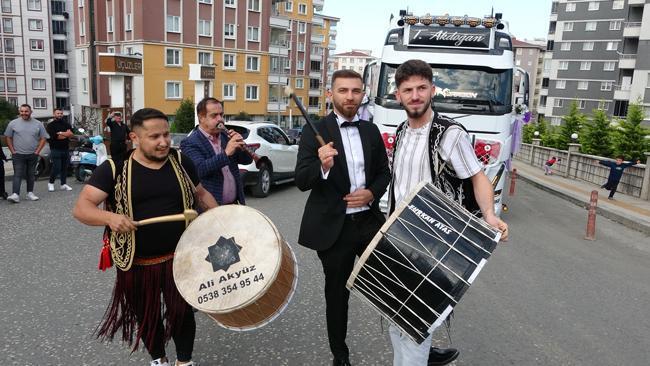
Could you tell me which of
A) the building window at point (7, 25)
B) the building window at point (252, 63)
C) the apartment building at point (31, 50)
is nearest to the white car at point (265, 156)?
the building window at point (252, 63)

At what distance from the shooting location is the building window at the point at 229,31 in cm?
4361

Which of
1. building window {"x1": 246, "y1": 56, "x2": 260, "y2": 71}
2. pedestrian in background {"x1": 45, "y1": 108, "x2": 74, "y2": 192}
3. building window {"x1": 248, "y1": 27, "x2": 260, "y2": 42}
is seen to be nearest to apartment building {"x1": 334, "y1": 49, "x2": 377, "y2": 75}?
building window {"x1": 248, "y1": 27, "x2": 260, "y2": 42}

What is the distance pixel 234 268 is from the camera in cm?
273

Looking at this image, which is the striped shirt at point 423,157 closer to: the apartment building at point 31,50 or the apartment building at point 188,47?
the apartment building at point 188,47

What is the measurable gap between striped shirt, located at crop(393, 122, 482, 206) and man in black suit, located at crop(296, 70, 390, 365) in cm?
24

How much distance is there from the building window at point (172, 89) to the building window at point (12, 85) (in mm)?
32987

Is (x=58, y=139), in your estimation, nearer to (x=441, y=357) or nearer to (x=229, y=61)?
(x=441, y=357)

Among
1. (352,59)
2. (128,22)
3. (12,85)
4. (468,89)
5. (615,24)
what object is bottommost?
(12,85)

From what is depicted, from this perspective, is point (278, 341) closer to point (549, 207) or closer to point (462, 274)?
point (462, 274)

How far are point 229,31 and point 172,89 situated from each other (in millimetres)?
7944

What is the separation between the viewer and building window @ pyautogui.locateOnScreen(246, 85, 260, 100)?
4626 centimetres

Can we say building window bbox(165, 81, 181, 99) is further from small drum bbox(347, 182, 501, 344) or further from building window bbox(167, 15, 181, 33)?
small drum bbox(347, 182, 501, 344)

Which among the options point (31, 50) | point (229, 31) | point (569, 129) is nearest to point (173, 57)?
point (229, 31)

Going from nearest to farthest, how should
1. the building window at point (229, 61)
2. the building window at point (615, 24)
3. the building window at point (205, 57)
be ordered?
the building window at point (205, 57)
the building window at point (229, 61)
the building window at point (615, 24)
